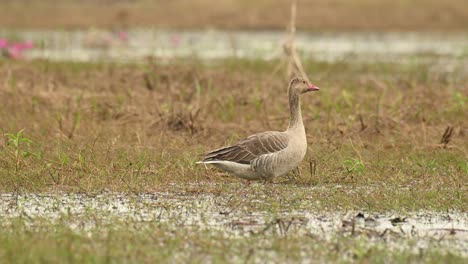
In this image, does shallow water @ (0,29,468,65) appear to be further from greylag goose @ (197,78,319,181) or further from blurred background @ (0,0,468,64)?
greylag goose @ (197,78,319,181)

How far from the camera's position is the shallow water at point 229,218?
7.14 meters

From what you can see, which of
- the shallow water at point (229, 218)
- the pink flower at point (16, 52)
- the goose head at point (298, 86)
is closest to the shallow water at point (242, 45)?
the pink flower at point (16, 52)

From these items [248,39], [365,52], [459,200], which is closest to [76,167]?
[459,200]

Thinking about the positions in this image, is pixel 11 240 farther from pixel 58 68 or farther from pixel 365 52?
pixel 365 52

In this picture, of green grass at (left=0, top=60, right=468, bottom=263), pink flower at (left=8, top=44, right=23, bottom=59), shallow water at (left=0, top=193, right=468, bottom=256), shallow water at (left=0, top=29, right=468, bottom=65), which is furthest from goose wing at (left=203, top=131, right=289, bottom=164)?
shallow water at (left=0, top=29, right=468, bottom=65)

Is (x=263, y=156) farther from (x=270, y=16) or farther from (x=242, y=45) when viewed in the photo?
(x=270, y=16)

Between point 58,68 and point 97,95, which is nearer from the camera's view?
point 97,95

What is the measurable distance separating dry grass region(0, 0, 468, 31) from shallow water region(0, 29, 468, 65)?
1.20m

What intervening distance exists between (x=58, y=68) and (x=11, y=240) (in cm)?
1133

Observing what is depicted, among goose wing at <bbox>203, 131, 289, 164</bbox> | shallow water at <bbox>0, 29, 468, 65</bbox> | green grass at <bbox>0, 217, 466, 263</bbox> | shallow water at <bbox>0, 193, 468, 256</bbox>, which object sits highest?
goose wing at <bbox>203, 131, 289, 164</bbox>

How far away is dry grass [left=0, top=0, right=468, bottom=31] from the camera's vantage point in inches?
1384

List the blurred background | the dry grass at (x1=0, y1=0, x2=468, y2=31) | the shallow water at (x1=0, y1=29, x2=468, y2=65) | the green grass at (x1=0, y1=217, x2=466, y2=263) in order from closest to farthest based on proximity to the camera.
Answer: the green grass at (x1=0, y1=217, x2=466, y2=263) → the shallow water at (x1=0, y1=29, x2=468, y2=65) → the blurred background → the dry grass at (x1=0, y1=0, x2=468, y2=31)

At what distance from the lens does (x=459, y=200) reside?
333 inches

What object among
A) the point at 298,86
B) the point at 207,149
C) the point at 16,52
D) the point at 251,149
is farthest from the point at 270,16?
the point at 251,149
